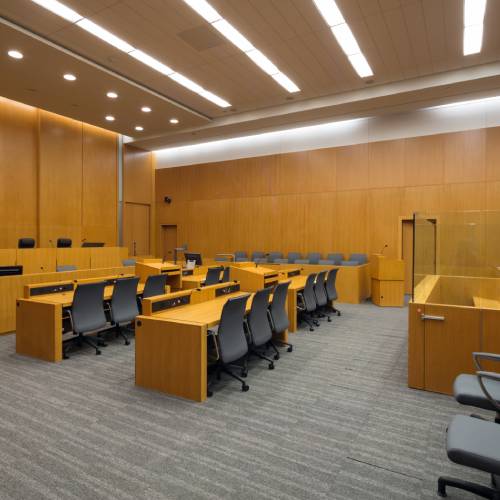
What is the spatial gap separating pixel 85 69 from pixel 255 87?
346cm

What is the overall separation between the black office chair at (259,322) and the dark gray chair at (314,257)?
6165mm

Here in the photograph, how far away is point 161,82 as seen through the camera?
778 cm

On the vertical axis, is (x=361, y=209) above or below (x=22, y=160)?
below

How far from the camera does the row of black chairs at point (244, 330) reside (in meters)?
3.28

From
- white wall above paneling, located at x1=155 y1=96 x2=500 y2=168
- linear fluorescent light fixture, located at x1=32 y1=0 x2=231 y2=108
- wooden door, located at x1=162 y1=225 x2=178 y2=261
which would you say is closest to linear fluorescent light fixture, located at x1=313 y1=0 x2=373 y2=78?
linear fluorescent light fixture, located at x1=32 y1=0 x2=231 y2=108

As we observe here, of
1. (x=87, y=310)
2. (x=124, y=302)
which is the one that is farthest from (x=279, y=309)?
(x=87, y=310)

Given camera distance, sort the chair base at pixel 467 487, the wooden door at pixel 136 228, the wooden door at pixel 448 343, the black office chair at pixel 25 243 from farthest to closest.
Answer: the wooden door at pixel 136 228 → the black office chair at pixel 25 243 → the wooden door at pixel 448 343 → the chair base at pixel 467 487

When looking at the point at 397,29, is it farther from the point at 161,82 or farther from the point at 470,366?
the point at 470,366

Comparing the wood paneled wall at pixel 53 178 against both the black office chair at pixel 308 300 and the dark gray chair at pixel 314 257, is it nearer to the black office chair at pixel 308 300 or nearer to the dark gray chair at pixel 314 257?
the dark gray chair at pixel 314 257

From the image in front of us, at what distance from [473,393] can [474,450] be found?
2.29ft

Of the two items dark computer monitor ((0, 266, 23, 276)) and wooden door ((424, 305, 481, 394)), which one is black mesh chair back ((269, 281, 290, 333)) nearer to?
wooden door ((424, 305, 481, 394))

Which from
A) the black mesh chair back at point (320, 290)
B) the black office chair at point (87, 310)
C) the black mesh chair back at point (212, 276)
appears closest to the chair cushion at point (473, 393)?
the black mesh chair back at point (320, 290)

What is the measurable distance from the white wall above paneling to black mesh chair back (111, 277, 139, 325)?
7.63 meters

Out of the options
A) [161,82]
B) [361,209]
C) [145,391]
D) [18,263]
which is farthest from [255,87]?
[145,391]
